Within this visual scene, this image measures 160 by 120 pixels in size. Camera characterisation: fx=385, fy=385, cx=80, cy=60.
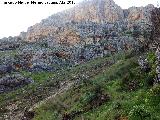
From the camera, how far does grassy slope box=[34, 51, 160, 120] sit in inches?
1126

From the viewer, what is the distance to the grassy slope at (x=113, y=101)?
93.9 ft

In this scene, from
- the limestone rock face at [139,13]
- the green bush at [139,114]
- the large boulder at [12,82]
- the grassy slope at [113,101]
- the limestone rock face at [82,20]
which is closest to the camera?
the green bush at [139,114]

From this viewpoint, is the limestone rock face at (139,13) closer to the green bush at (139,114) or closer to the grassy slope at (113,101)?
the grassy slope at (113,101)

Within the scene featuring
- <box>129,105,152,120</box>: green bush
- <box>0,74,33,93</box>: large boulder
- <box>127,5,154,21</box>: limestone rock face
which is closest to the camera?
<box>129,105,152,120</box>: green bush

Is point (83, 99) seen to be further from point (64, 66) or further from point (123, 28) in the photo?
Answer: point (123, 28)

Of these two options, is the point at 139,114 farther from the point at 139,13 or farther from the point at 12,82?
the point at 139,13

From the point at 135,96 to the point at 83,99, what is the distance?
890cm

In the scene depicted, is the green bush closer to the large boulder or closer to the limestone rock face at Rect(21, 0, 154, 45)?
the large boulder

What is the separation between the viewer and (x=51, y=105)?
4450 centimetres

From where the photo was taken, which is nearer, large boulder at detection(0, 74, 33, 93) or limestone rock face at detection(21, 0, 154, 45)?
large boulder at detection(0, 74, 33, 93)

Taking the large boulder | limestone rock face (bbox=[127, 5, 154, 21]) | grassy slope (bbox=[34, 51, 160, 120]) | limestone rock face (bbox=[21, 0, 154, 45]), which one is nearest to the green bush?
grassy slope (bbox=[34, 51, 160, 120])

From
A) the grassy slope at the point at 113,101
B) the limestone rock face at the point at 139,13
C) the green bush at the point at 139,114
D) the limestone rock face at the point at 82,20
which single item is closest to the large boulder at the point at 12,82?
the grassy slope at the point at 113,101

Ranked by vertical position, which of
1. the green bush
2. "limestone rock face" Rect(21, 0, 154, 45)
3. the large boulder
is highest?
the green bush

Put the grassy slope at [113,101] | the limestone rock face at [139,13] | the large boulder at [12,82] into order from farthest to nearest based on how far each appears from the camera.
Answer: the limestone rock face at [139,13], the large boulder at [12,82], the grassy slope at [113,101]
